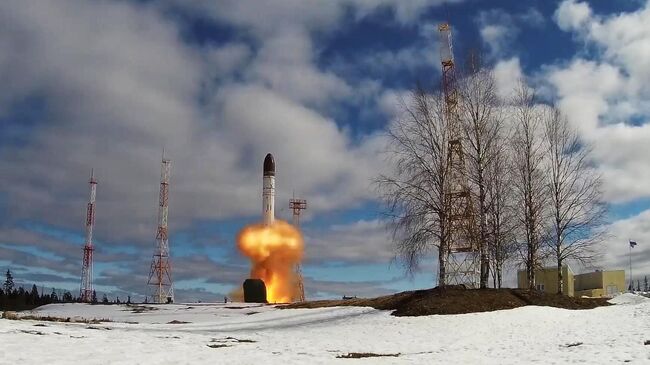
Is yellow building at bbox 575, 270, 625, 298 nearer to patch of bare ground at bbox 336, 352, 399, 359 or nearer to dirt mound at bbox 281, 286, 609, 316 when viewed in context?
dirt mound at bbox 281, 286, 609, 316

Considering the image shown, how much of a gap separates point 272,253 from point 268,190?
8.72m

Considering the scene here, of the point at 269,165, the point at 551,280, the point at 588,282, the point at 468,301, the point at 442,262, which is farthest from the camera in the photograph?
the point at 269,165

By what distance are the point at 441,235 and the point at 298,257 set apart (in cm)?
4747

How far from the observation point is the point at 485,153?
34969 mm

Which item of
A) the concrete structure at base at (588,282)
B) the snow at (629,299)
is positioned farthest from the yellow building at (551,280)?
the snow at (629,299)

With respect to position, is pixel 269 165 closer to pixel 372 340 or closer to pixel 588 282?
pixel 588 282

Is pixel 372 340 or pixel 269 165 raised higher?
pixel 269 165

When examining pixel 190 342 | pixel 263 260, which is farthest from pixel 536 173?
pixel 263 260

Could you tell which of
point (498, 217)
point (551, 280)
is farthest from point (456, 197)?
point (551, 280)

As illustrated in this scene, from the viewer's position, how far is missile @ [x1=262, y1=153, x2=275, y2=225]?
251ft

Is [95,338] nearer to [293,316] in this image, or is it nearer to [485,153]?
[293,316]

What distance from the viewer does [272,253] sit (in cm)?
7594

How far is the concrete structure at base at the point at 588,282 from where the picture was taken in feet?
216

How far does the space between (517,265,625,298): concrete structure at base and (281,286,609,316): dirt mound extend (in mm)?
32298
